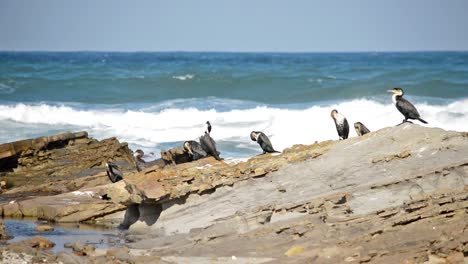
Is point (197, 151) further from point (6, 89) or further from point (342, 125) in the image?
point (6, 89)

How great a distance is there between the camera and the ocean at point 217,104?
2620 cm

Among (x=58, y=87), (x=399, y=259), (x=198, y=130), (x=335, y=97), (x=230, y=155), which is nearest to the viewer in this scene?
(x=399, y=259)

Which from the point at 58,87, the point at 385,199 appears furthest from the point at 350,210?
the point at 58,87

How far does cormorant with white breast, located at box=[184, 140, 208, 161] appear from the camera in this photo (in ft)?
51.7

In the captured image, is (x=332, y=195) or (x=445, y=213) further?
(x=332, y=195)

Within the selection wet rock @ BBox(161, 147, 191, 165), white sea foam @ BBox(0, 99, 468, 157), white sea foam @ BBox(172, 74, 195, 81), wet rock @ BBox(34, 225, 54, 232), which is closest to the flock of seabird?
wet rock @ BBox(161, 147, 191, 165)

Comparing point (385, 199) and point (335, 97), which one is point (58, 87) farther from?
point (385, 199)

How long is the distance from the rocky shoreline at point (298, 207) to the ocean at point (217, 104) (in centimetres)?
722

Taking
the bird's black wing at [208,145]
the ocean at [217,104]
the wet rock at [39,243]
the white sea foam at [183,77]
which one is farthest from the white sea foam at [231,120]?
the white sea foam at [183,77]

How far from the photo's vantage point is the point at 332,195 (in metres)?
10.8

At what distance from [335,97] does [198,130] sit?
12317 mm

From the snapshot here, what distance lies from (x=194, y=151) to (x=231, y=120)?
46.1 ft

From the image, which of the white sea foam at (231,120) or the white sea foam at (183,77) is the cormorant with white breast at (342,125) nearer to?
the white sea foam at (231,120)

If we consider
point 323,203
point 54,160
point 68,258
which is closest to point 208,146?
point 54,160
